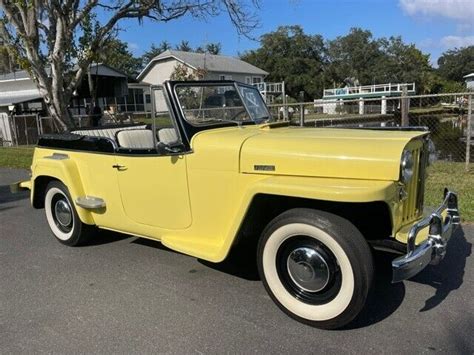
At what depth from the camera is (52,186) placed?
200 inches

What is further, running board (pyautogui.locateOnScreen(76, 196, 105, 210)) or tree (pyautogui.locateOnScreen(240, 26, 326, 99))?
tree (pyautogui.locateOnScreen(240, 26, 326, 99))

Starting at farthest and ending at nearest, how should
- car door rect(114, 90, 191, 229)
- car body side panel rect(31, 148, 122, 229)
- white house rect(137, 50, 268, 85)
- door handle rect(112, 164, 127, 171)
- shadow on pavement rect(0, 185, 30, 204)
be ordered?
white house rect(137, 50, 268, 85)
shadow on pavement rect(0, 185, 30, 204)
car body side panel rect(31, 148, 122, 229)
door handle rect(112, 164, 127, 171)
car door rect(114, 90, 191, 229)

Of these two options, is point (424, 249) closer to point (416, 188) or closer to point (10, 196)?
point (416, 188)

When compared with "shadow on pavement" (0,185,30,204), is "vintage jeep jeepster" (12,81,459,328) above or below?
above

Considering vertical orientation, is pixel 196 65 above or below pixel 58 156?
above

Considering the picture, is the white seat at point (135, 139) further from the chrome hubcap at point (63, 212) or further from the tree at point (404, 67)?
the tree at point (404, 67)

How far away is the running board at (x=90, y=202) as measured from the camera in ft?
14.7

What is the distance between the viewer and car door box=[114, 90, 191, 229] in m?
3.77

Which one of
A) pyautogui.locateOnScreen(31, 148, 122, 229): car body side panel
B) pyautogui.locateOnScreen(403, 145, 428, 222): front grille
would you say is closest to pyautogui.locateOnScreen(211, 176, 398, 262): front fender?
pyautogui.locateOnScreen(403, 145, 428, 222): front grille

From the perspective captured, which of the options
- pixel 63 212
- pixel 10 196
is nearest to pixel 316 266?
pixel 63 212

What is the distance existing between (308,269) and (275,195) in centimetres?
56

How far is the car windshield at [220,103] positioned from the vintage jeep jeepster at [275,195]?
0.04ft

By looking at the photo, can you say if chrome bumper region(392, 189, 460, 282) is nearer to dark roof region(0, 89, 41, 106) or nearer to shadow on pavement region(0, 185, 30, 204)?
shadow on pavement region(0, 185, 30, 204)

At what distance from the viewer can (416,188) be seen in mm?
3367
